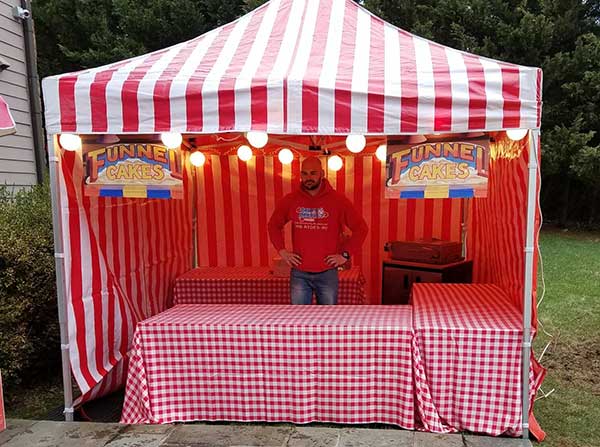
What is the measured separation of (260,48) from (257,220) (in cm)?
285

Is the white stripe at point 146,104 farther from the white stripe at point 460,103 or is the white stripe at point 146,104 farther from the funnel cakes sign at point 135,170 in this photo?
the white stripe at point 460,103

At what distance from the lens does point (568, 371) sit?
4.18 meters

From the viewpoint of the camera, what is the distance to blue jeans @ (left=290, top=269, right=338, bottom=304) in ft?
13.8

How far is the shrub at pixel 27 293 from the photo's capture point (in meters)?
3.46

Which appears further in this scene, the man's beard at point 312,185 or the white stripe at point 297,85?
the man's beard at point 312,185

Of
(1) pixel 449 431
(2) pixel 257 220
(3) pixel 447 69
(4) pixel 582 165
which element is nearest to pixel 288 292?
(2) pixel 257 220

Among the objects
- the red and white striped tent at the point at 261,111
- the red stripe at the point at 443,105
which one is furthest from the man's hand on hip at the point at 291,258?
the red stripe at the point at 443,105

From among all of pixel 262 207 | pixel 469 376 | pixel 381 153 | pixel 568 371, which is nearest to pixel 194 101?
pixel 469 376

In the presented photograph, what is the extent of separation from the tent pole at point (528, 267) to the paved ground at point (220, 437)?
9.8 inches

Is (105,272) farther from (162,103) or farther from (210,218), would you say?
(210,218)

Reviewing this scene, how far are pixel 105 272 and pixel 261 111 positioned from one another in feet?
5.96

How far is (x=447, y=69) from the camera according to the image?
9.61 feet

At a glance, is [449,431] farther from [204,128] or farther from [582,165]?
[582,165]

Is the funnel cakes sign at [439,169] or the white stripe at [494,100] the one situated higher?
the white stripe at [494,100]
